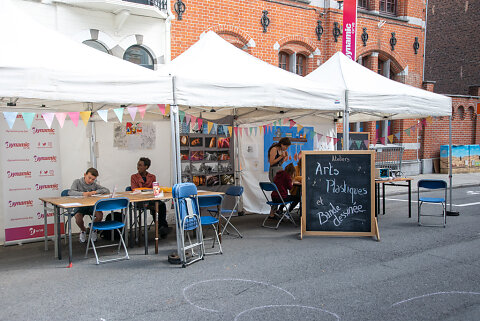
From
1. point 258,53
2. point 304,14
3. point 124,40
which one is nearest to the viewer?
point 124,40

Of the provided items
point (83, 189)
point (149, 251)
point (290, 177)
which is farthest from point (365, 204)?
point (83, 189)

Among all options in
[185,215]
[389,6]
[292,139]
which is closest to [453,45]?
[389,6]

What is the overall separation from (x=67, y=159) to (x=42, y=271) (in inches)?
99.9

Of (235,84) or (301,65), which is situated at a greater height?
(301,65)

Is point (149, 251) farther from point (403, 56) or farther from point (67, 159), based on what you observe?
point (403, 56)

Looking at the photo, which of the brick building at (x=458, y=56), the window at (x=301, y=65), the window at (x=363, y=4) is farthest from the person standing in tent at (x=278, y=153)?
the brick building at (x=458, y=56)

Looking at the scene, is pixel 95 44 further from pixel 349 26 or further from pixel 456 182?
pixel 456 182

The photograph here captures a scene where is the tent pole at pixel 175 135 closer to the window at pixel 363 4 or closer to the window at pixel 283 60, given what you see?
the window at pixel 283 60

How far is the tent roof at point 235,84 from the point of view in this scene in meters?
6.05

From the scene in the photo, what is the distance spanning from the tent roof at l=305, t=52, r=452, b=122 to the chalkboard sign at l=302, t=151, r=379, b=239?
105 cm

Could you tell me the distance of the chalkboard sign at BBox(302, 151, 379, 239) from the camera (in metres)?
6.98

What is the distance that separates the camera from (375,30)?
16.0m

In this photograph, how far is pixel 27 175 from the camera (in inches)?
275

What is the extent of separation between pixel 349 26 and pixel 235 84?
9.43 metres
